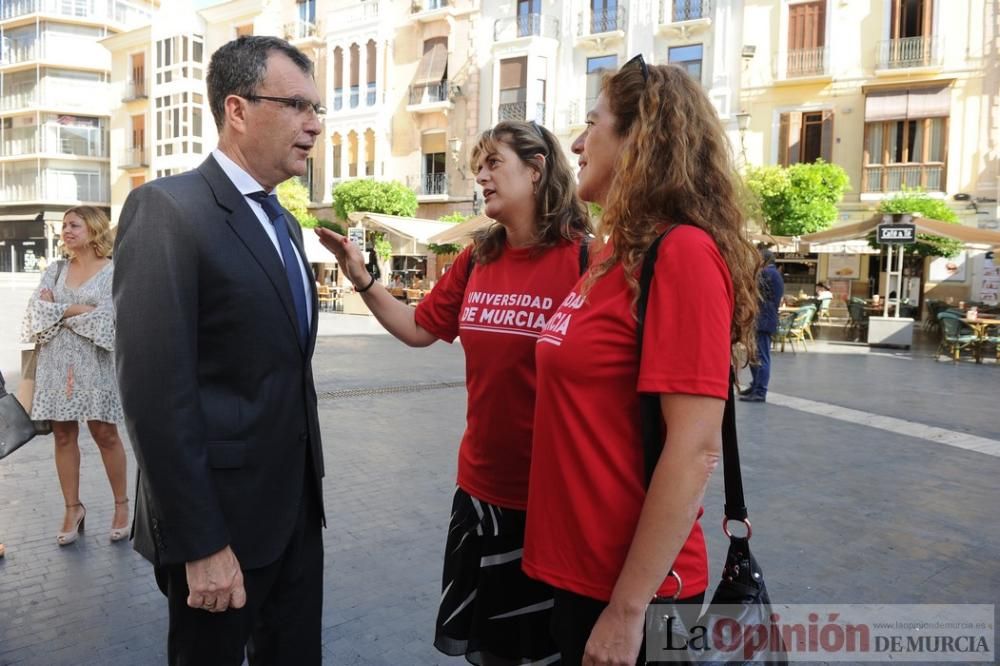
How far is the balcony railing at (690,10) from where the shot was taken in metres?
26.0

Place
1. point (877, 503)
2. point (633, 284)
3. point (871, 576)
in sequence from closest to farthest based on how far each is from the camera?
point (633, 284)
point (871, 576)
point (877, 503)

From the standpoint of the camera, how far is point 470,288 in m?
2.57

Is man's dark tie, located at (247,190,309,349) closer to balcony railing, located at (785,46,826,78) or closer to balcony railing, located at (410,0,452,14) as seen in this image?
balcony railing, located at (785,46,826,78)

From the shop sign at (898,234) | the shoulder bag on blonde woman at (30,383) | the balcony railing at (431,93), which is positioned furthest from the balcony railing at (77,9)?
the shoulder bag on blonde woman at (30,383)

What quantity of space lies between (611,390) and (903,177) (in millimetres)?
24878

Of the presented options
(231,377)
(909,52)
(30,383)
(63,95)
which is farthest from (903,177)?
(63,95)

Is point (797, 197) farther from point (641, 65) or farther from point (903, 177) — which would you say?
point (641, 65)

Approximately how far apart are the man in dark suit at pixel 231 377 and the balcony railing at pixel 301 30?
120 ft

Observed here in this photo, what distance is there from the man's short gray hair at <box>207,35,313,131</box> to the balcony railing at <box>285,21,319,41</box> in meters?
36.6

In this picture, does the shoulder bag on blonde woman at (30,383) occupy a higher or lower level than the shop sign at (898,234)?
lower

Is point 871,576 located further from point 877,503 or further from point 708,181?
point 708,181

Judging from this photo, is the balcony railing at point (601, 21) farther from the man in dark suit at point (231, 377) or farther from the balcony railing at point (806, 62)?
the man in dark suit at point (231, 377)

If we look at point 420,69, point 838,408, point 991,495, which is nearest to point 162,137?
point 420,69

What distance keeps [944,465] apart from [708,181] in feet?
19.1
